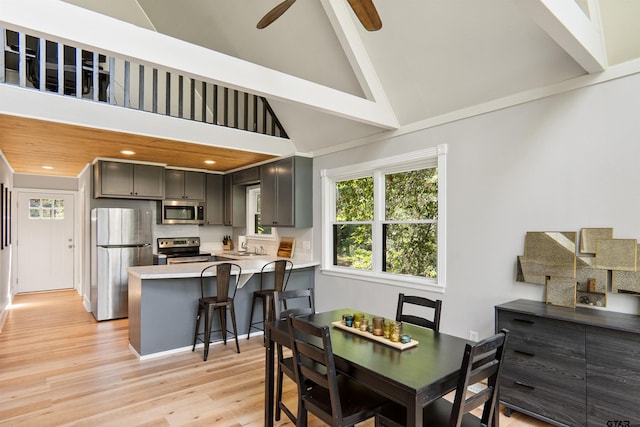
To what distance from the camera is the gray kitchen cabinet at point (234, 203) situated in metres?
6.72

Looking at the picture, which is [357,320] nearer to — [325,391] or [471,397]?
[325,391]

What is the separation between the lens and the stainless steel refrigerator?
5.35 m

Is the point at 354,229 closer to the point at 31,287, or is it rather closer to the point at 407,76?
the point at 407,76

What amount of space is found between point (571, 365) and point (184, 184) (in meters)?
5.90

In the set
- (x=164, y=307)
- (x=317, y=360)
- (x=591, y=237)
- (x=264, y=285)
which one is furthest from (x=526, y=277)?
(x=164, y=307)

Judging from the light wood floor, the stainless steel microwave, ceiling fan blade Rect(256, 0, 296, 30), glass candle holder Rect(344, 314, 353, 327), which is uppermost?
ceiling fan blade Rect(256, 0, 296, 30)

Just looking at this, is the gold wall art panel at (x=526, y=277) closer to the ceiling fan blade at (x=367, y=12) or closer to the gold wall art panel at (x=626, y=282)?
the gold wall art panel at (x=626, y=282)

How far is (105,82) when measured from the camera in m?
5.06

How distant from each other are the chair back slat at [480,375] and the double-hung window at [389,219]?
1.82m

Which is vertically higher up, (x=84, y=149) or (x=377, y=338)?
(x=84, y=149)

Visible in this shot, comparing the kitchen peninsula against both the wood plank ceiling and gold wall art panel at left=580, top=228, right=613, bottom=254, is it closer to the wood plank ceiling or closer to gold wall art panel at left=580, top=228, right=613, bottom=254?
the wood plank ceiling

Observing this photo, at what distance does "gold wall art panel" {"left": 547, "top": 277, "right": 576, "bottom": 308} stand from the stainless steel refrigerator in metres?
5.33

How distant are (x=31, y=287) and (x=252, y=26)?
23.1 feet

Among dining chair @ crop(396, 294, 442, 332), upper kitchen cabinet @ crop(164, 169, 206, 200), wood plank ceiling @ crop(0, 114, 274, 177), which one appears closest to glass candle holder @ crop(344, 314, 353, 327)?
dining chair @ crop(396, 294, 442, 332)
